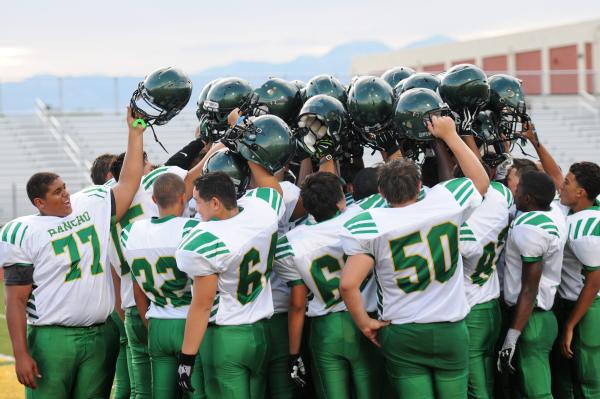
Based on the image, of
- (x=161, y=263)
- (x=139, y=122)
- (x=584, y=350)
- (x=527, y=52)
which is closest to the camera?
(x=161, y=263)

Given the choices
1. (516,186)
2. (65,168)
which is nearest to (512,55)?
(65,168)

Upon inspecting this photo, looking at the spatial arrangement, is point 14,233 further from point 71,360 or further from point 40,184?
point 71,360

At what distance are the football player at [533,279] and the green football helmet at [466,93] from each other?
54 centimetres

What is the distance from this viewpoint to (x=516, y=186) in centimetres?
552

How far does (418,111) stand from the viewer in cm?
502

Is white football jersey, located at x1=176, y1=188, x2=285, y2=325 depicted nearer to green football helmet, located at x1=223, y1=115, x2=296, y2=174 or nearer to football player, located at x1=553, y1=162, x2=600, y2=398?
green football helmet, located at x1=223, y1=115, x2=296, y2=174

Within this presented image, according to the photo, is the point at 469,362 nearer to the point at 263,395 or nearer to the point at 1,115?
the point at 263,395

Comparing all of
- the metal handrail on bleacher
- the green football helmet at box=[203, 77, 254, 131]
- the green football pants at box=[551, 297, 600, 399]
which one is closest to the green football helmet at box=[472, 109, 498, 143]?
the green football pants at box=[551, 297, 600, 399]

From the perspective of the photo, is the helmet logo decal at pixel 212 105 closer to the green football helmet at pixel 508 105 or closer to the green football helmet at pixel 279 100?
the green football helmet at pixel 279 100

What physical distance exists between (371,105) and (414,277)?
136 centimetres

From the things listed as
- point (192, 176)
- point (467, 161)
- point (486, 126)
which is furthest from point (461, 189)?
point (192, 176)

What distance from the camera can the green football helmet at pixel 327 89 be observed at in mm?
6016

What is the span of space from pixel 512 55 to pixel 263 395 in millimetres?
30749

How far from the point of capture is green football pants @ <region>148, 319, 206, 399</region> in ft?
15.6
